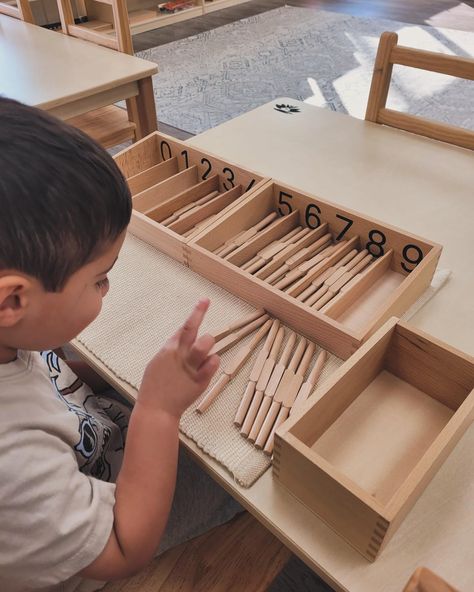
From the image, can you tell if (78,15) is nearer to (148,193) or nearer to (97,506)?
(148,193)

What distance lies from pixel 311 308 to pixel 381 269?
21 cm

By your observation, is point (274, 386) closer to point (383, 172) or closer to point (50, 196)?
point (50, 196)

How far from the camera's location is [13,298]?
47 cm

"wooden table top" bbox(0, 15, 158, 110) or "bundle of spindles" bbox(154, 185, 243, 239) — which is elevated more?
"wooden table top" bbox(0, 15, 158, 110)

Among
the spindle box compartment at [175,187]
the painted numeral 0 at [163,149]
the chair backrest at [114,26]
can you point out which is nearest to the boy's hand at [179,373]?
the spindle box compartment at [175,187]

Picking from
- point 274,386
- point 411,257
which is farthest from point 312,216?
point 274,386

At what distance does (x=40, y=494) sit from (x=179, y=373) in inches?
8.0

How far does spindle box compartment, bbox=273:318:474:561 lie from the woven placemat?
0.19 feet

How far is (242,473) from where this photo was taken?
571 millimetres

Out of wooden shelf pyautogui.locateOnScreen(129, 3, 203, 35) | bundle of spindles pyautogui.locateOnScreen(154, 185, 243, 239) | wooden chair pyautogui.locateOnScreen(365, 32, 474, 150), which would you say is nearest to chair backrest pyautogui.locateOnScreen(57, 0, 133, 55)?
wooden chair pyautogui.locateOnScreen(365, 32, 474, 150)

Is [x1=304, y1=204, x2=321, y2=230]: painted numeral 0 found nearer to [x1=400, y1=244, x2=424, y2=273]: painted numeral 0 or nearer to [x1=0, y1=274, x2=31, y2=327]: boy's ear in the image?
[x1=400, y1=244, x2=424, y2=273]: painted numeral 0

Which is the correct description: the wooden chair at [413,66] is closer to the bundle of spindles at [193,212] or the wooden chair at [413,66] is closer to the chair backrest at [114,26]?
the bundle of spindles at [193,212]

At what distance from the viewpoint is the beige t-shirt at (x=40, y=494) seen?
48cm

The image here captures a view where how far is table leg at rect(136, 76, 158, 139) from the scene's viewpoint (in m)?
1.75
